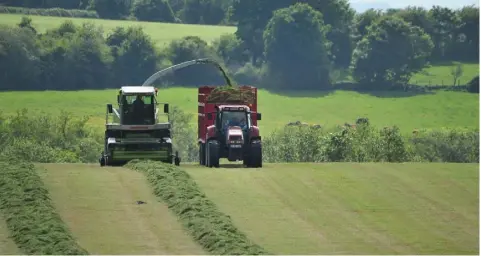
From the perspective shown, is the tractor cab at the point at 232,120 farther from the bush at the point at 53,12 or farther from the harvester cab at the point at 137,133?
the bush at the point at 53,12

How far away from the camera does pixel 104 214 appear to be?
39594 millimetres

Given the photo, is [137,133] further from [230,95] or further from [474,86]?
[474,86]

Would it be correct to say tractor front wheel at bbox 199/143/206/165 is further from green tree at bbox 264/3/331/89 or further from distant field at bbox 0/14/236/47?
green tree at bbox 264/3/331/89

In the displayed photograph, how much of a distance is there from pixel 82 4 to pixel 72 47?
4714cm

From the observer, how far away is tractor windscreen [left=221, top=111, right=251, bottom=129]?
52.3 metres

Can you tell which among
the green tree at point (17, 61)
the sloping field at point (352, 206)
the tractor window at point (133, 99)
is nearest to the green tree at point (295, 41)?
the green tree at point (17, 61)

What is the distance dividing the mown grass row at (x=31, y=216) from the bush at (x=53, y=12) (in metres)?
121

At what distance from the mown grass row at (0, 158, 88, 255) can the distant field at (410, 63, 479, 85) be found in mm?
106086

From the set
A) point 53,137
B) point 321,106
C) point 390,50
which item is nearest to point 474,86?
point 390,50

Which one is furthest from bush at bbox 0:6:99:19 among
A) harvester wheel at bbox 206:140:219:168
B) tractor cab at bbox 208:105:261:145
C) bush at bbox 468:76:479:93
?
harvester wheel at bbox 206:140:219:168

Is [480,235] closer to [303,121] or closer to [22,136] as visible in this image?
[22,136]

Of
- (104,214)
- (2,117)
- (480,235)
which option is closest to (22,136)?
(2,117)

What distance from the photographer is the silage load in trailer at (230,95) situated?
55.4 m

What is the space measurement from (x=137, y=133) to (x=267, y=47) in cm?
11419
